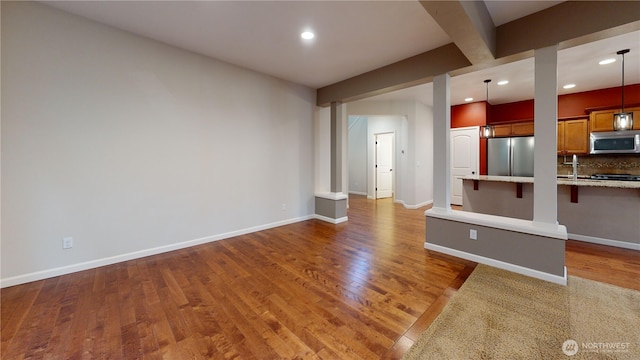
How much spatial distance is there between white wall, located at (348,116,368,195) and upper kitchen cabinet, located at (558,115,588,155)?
5.00 meters

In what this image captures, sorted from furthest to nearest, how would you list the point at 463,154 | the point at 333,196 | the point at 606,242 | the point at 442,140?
the point at 463,154 → the point at 333,196 → the point at 606,242 → the point at 442,140

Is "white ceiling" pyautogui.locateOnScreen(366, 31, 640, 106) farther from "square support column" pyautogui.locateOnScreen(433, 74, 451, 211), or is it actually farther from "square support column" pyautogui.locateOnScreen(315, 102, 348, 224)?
"square support column" pyautogui.locateOnScreen(315, 102, 348, 224)

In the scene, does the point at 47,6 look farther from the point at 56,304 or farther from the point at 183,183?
the point at 56,304

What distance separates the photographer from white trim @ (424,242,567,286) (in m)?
2.44

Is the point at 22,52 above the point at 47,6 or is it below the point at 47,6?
below

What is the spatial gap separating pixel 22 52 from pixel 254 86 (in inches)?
103

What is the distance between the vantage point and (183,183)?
353cm

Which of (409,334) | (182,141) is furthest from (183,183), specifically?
(409,334)

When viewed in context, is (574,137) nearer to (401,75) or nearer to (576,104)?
(576,104)

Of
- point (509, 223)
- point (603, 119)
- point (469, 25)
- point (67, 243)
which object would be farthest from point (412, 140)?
point (67, 243)

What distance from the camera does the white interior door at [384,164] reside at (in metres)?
8.19

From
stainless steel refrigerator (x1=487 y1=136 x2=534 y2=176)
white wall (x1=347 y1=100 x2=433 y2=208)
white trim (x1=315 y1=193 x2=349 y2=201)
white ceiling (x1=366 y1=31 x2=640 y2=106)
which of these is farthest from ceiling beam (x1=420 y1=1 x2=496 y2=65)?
stainless steel refrigerator (x1=487 y1=136 x2=534 y2=176)

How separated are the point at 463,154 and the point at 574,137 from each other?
6.98 ft

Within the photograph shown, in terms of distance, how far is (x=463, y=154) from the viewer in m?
6.68
